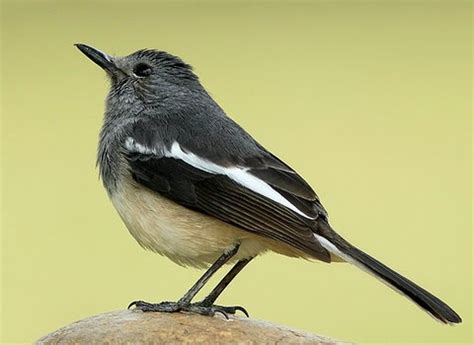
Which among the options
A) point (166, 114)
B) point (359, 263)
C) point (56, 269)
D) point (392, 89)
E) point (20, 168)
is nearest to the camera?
point (359, 263)

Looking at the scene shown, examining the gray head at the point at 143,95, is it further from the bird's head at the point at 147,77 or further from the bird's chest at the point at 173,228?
the bird's chest at the point at 173,228

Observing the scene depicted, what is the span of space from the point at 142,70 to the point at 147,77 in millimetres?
61

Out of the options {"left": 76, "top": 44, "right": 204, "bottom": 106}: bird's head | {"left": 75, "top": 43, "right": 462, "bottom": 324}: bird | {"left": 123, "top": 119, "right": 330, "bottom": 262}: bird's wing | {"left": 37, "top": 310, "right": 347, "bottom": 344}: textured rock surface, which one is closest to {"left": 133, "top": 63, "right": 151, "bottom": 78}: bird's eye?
{"left": 76, "top": 44, "right": 204, "bottom": 106}: bird's head

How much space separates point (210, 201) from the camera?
620cm

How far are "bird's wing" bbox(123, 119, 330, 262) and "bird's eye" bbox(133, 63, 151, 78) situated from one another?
0.45 m

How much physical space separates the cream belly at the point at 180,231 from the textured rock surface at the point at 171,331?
40cm

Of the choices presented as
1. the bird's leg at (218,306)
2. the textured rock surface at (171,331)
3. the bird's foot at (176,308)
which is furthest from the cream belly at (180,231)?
the textured rock surface at (171,331)

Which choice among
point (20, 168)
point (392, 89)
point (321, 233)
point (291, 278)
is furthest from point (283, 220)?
point (392, 89)

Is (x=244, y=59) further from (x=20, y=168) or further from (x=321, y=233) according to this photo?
(x=321, y=233)

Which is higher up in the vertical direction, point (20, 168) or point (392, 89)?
point (392, 89)

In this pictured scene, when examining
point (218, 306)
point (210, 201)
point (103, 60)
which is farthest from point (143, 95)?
point (218, 306)

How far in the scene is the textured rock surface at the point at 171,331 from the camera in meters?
5.71

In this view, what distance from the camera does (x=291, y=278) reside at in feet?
30.0

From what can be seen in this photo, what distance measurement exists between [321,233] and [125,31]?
518cm
